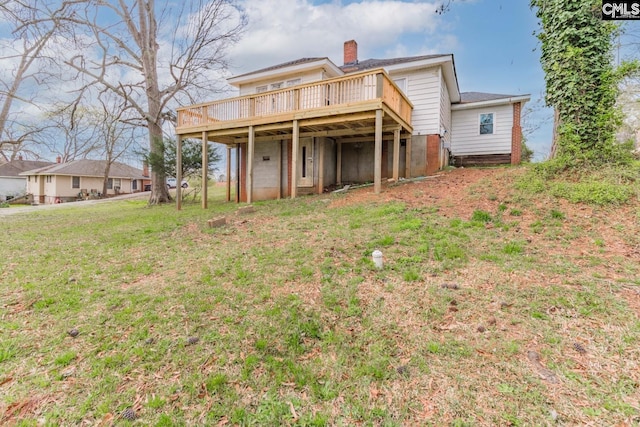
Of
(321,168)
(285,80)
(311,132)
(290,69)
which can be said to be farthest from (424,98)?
(285,80)

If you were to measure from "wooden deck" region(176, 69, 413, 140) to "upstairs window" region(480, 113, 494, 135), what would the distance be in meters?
5.03

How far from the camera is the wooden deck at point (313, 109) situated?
353 inches

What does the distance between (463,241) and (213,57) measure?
56.7ft

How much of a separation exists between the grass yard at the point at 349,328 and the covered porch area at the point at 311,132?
476cm

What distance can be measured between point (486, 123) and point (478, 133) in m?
0.56

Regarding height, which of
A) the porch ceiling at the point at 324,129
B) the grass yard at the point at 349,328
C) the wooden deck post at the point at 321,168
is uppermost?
the porch ceiling at the point at 324,129

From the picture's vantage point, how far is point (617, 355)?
249 centimetres

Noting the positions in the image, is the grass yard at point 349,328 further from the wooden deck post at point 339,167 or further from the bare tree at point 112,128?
the bare tree at point 112,128

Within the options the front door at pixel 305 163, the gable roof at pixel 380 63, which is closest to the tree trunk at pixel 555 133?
the gable roof at pixel 380 63

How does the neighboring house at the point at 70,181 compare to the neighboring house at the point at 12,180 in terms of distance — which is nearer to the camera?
the neighboring house at the point at 70,181

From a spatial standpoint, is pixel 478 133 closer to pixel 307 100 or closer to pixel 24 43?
pixel 307 100

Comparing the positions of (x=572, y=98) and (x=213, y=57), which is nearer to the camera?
(x=572, y=98)

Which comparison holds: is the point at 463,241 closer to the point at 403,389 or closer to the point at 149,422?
the point at 403,389

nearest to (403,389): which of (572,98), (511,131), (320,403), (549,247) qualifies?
(320,403)
